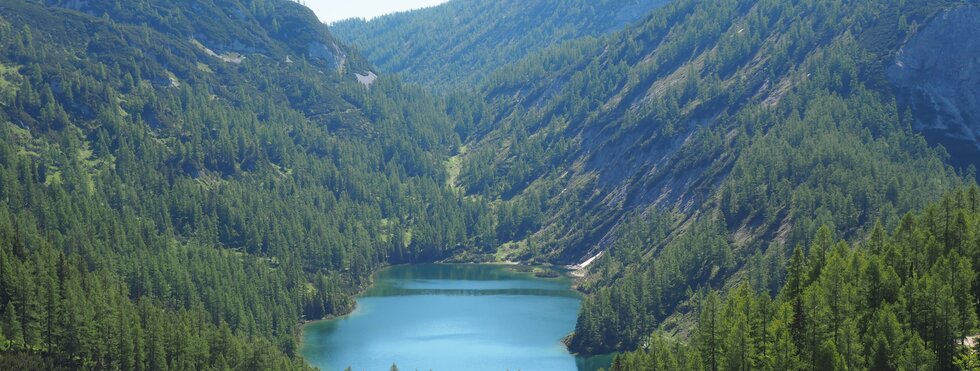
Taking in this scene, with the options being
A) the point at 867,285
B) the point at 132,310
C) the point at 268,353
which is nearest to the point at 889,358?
the point at 867,285

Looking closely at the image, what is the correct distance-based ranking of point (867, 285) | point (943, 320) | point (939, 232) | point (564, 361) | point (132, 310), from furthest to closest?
1. point (564, 361)
2. point (132, 310)
3. point (939, 232)
4. point (867, 285)
5. point (943, 320)

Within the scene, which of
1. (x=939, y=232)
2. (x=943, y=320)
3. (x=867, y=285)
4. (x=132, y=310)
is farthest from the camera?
(x=132, y=310)

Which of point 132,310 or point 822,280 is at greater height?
point 822,280

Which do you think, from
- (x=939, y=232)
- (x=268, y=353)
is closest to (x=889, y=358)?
(x=939, y=232)

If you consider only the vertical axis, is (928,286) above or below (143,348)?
above

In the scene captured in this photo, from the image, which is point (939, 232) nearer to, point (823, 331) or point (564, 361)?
point (823, 331)

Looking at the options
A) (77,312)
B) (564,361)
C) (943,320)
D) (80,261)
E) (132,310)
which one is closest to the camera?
(943,320)

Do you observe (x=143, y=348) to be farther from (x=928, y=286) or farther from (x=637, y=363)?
(x=928, y=286)

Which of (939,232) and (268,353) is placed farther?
(268,353)

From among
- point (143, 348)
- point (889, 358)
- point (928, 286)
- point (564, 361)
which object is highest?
point (928, 286)
